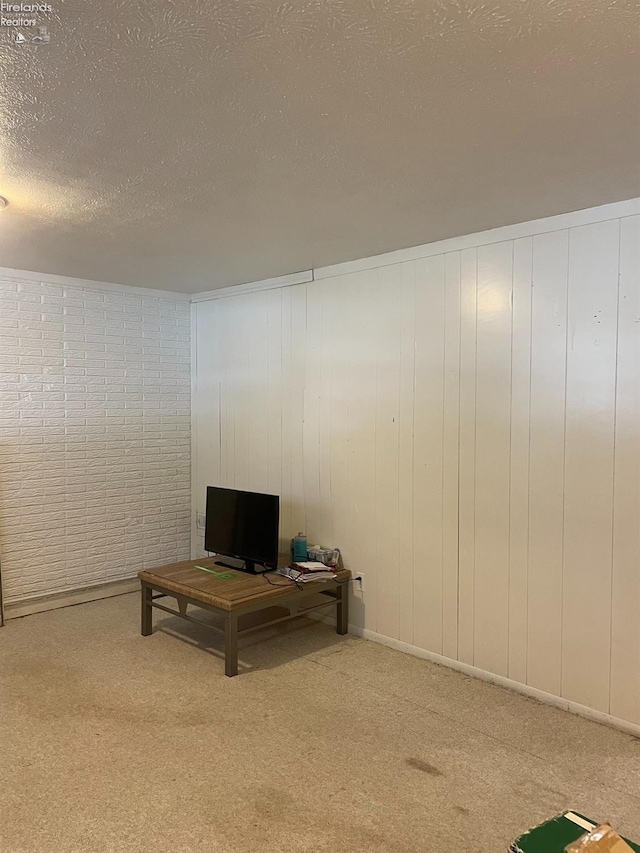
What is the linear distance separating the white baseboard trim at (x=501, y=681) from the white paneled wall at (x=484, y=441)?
4 cm

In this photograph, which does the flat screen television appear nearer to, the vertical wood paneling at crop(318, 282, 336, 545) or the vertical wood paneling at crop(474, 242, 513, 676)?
the vertical wood paneling at crop(318, 282, 336, 545)

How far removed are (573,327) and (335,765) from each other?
2.28m

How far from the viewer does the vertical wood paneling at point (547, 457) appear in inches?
121

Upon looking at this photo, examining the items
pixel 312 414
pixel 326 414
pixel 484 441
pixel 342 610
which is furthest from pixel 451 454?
pixel 342 610

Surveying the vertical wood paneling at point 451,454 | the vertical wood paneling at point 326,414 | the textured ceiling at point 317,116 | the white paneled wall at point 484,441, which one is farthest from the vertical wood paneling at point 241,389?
the vertical wood paneling at point 451,454

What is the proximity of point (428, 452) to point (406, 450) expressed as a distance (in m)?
0.17

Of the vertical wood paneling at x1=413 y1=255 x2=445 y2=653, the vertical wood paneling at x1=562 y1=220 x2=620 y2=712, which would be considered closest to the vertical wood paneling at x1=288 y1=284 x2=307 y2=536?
the vertical wood paneling at x1=413 y1=255 x2=445 y2=653

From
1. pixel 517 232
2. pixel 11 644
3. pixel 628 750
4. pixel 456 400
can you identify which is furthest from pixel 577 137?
pixel 11 644

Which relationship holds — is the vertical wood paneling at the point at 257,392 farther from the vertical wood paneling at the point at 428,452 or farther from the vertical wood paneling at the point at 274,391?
the vertical wood paneling at the point at 428,452

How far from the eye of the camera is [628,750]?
269cm

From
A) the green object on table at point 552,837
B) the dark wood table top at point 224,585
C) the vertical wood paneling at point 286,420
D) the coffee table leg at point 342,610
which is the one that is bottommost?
the coffee table leg at point 342,610

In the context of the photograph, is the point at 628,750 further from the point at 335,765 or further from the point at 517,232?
the point at 517,232

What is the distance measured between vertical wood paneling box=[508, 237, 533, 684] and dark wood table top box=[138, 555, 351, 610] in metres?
1.17

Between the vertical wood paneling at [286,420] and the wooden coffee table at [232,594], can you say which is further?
the vertical wood paneling at [286,420]
